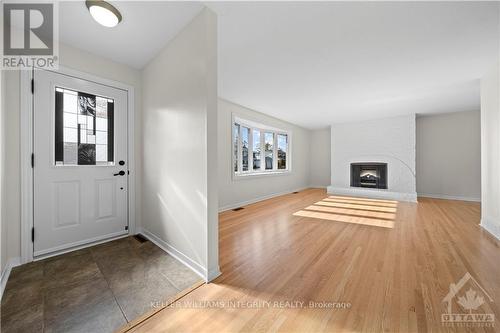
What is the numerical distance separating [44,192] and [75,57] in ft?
5.20

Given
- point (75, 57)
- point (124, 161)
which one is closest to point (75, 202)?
point (124, 161)

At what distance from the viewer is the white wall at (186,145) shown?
5.50 ft

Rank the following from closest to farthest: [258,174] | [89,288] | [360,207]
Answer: [89,288]
[360,207]
[258,174]

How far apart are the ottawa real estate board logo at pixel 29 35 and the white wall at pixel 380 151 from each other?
6660 mm

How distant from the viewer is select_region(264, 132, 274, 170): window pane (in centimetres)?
569

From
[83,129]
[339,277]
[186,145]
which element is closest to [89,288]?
[186,145]

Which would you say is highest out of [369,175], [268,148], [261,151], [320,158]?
[268,148]

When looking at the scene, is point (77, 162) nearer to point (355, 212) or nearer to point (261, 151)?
point (261, 151)

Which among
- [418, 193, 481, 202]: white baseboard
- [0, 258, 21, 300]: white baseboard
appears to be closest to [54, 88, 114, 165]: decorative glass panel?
[0, 258, 21, 300]: white baseboard

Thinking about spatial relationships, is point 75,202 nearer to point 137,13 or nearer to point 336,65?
point 137,13

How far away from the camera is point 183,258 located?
195cm

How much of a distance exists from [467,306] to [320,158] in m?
6.44

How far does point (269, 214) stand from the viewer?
3754 millimetres

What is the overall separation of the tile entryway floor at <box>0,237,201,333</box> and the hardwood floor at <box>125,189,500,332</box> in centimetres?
23
